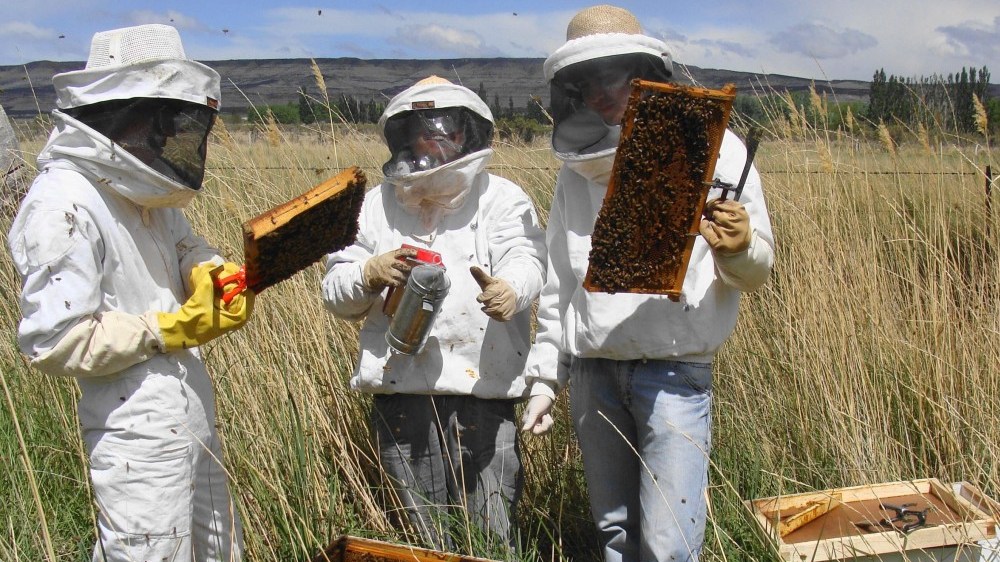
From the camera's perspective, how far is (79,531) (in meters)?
3.28

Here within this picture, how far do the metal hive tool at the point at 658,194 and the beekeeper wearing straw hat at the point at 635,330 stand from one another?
0.10m

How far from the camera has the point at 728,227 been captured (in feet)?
7.61

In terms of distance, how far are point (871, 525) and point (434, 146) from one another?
1952 mm

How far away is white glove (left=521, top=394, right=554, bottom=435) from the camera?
2.81 meters

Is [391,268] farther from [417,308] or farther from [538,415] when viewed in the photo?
[538,415]

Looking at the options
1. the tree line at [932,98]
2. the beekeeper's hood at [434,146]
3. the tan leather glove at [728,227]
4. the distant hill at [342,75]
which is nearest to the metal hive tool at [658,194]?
the tan leather glove at [728,227]

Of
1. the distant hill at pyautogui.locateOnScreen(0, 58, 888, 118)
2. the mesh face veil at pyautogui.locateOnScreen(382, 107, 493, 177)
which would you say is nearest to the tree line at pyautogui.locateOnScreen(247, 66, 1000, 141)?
the mesh face veil at pyautogui.locateOnScreen(382, 107, 493, 177)

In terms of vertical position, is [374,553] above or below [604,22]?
below

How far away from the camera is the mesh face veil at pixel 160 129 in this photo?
2.34 metres

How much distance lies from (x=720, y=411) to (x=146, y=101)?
114 inches

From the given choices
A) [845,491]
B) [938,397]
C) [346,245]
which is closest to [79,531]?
[346,245]

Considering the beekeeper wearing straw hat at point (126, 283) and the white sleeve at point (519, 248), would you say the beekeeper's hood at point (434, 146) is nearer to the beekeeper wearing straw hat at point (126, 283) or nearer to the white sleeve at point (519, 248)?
the white sleeve at point (519, 248)

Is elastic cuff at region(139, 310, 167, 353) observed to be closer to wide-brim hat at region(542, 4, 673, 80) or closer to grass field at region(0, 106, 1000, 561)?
grass field at region(0, 106, 1000, 561)

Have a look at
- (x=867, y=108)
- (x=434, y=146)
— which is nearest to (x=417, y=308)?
(x=434, y=146)
